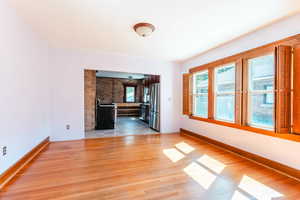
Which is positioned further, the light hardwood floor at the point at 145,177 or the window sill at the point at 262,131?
the window sill at the point at 262,131

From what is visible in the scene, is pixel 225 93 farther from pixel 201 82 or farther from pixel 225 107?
pixel 201 82

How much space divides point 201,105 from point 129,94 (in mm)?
5919

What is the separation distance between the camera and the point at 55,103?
3943 mm

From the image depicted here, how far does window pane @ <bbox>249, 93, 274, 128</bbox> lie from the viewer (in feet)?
8.79

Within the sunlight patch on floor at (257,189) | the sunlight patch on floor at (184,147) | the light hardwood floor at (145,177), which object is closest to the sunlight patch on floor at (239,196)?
the light hardwood floor at (145,177)

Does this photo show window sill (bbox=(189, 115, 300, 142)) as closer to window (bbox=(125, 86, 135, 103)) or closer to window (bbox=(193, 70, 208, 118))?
window (bbox=(193, 70, 208, 118))

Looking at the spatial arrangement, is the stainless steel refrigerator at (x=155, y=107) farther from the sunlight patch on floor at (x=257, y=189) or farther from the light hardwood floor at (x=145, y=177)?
the sunlight patch on floor at (x=257, y=189)

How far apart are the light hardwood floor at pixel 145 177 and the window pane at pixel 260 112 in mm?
789

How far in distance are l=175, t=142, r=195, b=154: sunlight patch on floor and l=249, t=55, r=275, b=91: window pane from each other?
5.99 ft

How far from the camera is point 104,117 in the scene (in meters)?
5.60

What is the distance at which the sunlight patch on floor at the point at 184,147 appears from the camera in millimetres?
3314

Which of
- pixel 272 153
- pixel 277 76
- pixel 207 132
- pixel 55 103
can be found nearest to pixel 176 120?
pixel 207 132

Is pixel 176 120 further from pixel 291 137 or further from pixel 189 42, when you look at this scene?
pixel 291 137

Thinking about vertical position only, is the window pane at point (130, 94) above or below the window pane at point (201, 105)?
above
